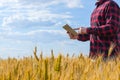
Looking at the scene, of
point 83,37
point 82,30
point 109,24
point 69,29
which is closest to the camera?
point 109,24

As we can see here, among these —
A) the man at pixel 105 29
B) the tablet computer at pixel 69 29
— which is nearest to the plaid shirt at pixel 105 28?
the man at pixel 105 29

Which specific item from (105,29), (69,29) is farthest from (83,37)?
(105,29)

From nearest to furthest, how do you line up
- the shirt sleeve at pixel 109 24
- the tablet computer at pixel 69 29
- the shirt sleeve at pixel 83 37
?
the shirt sleeve at pixel 109 24, the tablet computer at pixel 69 29, the shirt sleeve at pixel 83 37

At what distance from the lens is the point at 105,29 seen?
3336 millimetres

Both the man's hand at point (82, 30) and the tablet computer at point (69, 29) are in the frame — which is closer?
the man's hand at point (82, 30)

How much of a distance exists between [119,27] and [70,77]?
71.4 inches

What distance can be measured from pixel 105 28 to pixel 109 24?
0.20 feet

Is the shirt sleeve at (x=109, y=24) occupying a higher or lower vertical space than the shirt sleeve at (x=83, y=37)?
higher

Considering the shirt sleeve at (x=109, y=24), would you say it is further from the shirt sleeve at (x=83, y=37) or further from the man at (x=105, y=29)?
the shirt sleeve at (x=83, y=37)

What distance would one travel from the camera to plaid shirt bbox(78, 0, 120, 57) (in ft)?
11.0

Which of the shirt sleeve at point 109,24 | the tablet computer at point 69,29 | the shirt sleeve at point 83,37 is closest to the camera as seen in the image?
the shirt sleeve at point 109,24

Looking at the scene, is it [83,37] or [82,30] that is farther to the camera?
[83,37]

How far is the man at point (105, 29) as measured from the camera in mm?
3367

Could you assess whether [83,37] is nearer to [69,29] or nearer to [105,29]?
[69,29]
